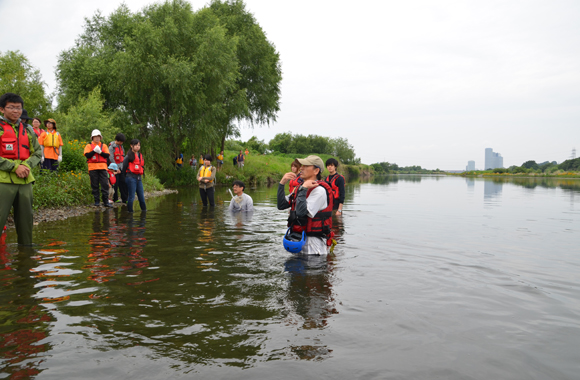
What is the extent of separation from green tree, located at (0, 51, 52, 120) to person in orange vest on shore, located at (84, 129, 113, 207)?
39.5 metres

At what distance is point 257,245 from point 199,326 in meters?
4.38

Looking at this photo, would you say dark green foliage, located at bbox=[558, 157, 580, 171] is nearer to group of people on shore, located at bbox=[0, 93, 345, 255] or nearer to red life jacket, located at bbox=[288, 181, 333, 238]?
red life jacket, located at bbox=[288, 181, 333, 238]

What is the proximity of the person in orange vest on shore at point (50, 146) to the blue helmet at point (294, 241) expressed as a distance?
11.1 m

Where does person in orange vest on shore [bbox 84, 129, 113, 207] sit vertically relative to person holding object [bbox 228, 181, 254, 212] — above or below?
above

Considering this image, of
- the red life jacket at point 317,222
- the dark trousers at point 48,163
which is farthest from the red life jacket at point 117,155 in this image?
the red life jacket at point 317,222

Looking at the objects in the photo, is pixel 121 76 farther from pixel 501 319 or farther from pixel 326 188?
Answer: pixel 501 319


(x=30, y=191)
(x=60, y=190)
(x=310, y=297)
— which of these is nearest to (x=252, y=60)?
(x=60, y=190)

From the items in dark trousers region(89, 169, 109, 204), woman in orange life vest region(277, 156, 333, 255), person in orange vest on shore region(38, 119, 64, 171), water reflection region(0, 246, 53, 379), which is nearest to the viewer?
water reflection region(0, 246, 53, 379)

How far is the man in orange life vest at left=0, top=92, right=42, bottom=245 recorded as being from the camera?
675 cm

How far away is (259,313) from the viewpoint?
445 cm

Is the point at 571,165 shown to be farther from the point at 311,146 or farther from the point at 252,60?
the point at 252,60

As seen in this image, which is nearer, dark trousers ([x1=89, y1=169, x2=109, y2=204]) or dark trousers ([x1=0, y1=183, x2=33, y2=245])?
dark trousers ([x1=0, y1=183, x2=33, y2=245])

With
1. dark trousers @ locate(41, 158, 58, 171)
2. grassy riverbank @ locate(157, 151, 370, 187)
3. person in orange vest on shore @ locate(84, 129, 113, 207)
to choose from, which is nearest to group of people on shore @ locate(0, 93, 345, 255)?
person in orange vest on shore @ locate(84, 129, 113, 207)

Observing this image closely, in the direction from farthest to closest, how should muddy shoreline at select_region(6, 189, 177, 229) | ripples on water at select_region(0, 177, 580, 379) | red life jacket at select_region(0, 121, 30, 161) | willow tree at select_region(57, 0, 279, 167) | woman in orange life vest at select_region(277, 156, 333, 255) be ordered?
willow tree at select_region(57, 0, 279, 167), muddy shoreline at select_region(6, 189, 177, 229), red life jacket at select_region(0, 121, 30, 161), woman in orange life vest at select_region(277, 156, 333, 255), ripples on water at select_region(0, 177, 580, 379)
